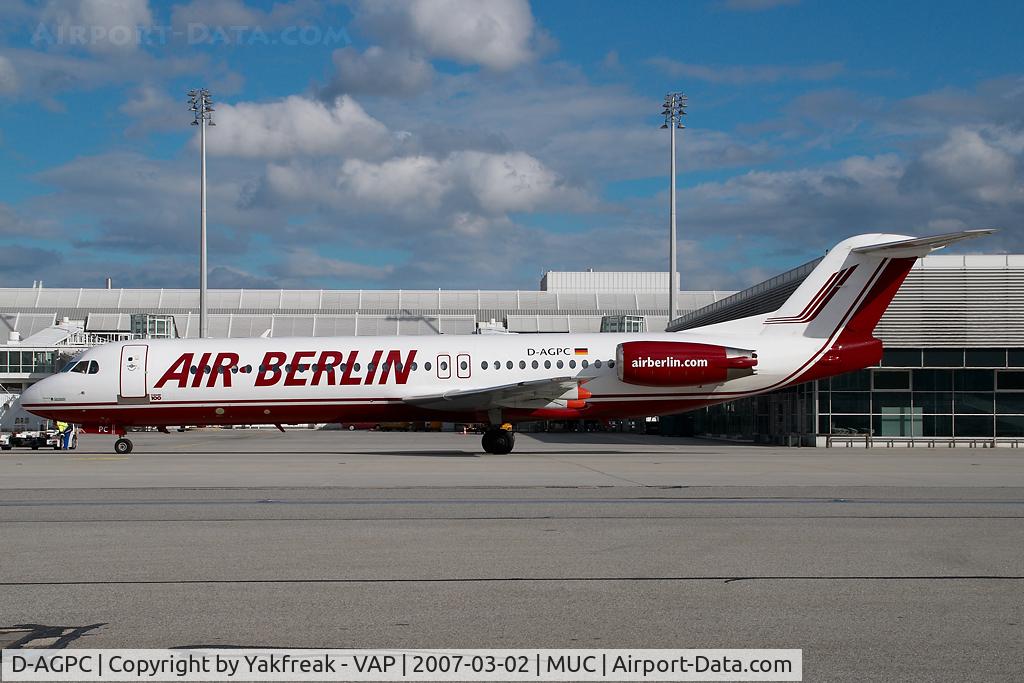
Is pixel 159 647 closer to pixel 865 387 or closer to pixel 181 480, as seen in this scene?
pixel 181 480

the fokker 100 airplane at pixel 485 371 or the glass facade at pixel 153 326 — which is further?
the glass facade at pixel 153 326

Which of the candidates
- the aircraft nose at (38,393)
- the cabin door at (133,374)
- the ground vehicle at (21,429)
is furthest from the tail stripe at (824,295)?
the ground vehicle at (21,429)

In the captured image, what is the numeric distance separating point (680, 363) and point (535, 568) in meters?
20.3

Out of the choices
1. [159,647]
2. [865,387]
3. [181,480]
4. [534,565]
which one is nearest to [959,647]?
[534,565]

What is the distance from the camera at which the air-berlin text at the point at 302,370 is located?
29.0 m

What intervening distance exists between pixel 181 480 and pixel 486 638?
517 inches

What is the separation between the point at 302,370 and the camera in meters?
29.0

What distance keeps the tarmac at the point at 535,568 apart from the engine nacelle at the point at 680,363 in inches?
456

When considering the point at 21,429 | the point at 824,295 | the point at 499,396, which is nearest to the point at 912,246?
the point at 824,295

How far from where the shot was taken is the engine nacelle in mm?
28344

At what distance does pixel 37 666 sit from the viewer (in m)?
5.61
